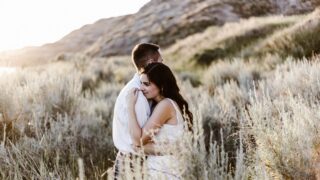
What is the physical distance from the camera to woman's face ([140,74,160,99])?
5242 mm

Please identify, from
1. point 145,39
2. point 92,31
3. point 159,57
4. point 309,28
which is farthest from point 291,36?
point 92,31

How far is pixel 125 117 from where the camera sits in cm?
539

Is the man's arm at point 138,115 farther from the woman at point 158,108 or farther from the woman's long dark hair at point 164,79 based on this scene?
the woman's long dark hair at point 164,79

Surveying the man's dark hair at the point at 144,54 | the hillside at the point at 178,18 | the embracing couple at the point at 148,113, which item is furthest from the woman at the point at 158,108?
the hillside at the point at 178,18

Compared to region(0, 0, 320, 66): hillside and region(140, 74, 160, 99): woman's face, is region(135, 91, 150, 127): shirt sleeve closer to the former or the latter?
region(140, 74, 160, 99): woman's face

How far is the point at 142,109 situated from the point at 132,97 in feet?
0.46

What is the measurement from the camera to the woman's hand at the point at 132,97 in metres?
5.26

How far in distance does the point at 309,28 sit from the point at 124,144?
11.1 meters

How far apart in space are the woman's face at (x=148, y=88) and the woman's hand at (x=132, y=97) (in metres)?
0.07

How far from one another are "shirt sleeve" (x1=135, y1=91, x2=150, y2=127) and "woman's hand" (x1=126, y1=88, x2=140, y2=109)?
0.04 meters

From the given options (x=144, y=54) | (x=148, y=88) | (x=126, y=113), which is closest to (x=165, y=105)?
(x=148, y=88)

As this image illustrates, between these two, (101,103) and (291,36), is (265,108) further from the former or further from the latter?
(291,36)

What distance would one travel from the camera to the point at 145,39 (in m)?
46.3

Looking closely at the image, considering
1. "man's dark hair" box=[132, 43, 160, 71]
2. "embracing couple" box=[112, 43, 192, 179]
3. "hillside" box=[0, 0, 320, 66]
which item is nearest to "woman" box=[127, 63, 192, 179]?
"embracing couple" box=[112, 43, 192, 179]
